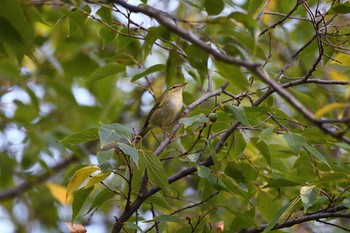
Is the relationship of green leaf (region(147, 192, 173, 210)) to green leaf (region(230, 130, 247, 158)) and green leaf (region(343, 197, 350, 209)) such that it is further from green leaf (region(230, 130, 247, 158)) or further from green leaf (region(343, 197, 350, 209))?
green leaf (region(343, 197, 350, 209))

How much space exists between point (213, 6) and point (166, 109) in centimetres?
134

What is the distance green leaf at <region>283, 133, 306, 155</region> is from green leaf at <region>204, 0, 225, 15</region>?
23.7 inches

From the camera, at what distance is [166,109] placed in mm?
2941

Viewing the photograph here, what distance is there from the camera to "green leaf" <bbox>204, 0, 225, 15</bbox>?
1627 mm

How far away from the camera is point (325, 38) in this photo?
2289mm

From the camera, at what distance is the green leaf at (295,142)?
2018 millimetres

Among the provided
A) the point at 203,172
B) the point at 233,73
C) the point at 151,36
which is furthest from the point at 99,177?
the point at 233,73

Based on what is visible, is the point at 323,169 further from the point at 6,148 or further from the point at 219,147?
the point at 6,148

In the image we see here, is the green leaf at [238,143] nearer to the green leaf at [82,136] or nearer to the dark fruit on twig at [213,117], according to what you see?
the dark fruit on twig at [213,117]

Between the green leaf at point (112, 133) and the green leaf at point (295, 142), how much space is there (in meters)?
0.53

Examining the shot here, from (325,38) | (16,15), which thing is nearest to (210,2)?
(16,15)

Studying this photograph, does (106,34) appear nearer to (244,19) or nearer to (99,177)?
(99,177)

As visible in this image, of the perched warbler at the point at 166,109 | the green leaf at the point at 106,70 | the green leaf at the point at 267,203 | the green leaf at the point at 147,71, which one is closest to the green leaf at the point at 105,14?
the green leaf at the point at 147,71

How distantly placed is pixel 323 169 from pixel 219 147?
1.46 feet
